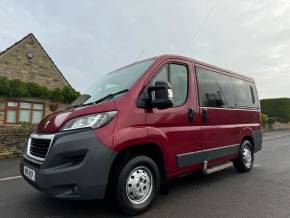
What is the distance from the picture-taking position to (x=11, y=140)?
9758mm

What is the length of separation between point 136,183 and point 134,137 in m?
0.62

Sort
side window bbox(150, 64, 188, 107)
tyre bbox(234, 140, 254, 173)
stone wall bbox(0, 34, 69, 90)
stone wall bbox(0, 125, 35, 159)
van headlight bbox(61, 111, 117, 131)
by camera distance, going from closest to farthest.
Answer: van headlight bbox(61, 111, 117, 131), side window bbox(150, 64, 188, 107), tyre bbox(234, 140, 254, 173), stone wall bbox(0, 125, 35, 159), stone wall bbox(0, 34, 69, 90)

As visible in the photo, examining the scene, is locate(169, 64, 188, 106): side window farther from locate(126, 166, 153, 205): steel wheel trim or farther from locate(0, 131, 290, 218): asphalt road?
locate(0, 131, 290, 218): asphalt road

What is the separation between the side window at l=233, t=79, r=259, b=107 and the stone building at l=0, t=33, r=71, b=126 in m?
15.4

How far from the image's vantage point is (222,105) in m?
5.00

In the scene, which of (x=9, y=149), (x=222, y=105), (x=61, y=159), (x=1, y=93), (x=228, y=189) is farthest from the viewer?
(x=1, y=93)

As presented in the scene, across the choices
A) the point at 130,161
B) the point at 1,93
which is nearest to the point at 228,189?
the point at 130,161

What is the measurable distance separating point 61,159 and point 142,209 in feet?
4.20

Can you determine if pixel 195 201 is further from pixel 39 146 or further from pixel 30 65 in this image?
pixel 30 65

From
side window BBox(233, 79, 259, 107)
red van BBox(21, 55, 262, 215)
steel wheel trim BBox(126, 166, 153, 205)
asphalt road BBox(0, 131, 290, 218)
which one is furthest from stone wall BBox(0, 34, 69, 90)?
steel wheel trim BBox(126, 166, 153, 205)

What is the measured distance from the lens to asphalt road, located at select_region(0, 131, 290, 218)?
3.37 m

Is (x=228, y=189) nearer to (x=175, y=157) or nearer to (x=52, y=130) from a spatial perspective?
(x=175, y=157)

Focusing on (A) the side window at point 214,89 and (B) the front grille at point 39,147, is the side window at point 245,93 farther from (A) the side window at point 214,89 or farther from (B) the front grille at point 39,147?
(B) the front grille at point 39,147

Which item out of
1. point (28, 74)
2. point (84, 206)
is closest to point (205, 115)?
point (84, 206)
